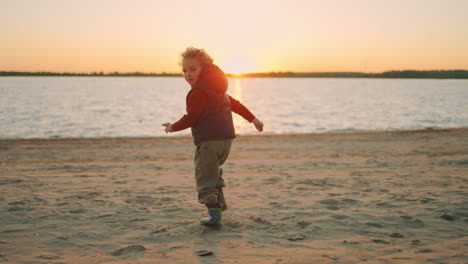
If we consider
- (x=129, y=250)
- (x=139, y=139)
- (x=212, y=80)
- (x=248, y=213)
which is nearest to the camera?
(x=129, y=250)

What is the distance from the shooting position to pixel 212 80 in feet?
12.8

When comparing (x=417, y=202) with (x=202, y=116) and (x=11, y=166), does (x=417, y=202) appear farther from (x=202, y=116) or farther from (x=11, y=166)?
(x=11, y=166)

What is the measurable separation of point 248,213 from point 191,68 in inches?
71.0

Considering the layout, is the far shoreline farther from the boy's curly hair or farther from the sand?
the boy's curly hair

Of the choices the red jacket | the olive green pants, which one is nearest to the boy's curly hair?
the red jacket

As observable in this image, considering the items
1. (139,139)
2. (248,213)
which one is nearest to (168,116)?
(139,139)

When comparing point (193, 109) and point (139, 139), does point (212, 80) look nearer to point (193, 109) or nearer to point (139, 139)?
point (193, 109)

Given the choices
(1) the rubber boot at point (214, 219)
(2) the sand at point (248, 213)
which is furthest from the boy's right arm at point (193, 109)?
(2) the sand at point (248, 213)

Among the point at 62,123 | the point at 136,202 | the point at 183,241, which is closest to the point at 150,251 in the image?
the point at 183,241

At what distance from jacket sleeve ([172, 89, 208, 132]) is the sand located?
1.07 metres

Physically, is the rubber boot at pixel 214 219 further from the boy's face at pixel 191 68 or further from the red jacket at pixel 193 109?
the boy's face at pixel 191 68

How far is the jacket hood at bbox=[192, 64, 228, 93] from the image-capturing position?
3881 mm

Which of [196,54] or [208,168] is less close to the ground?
[196,54]

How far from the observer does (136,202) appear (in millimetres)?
5039
